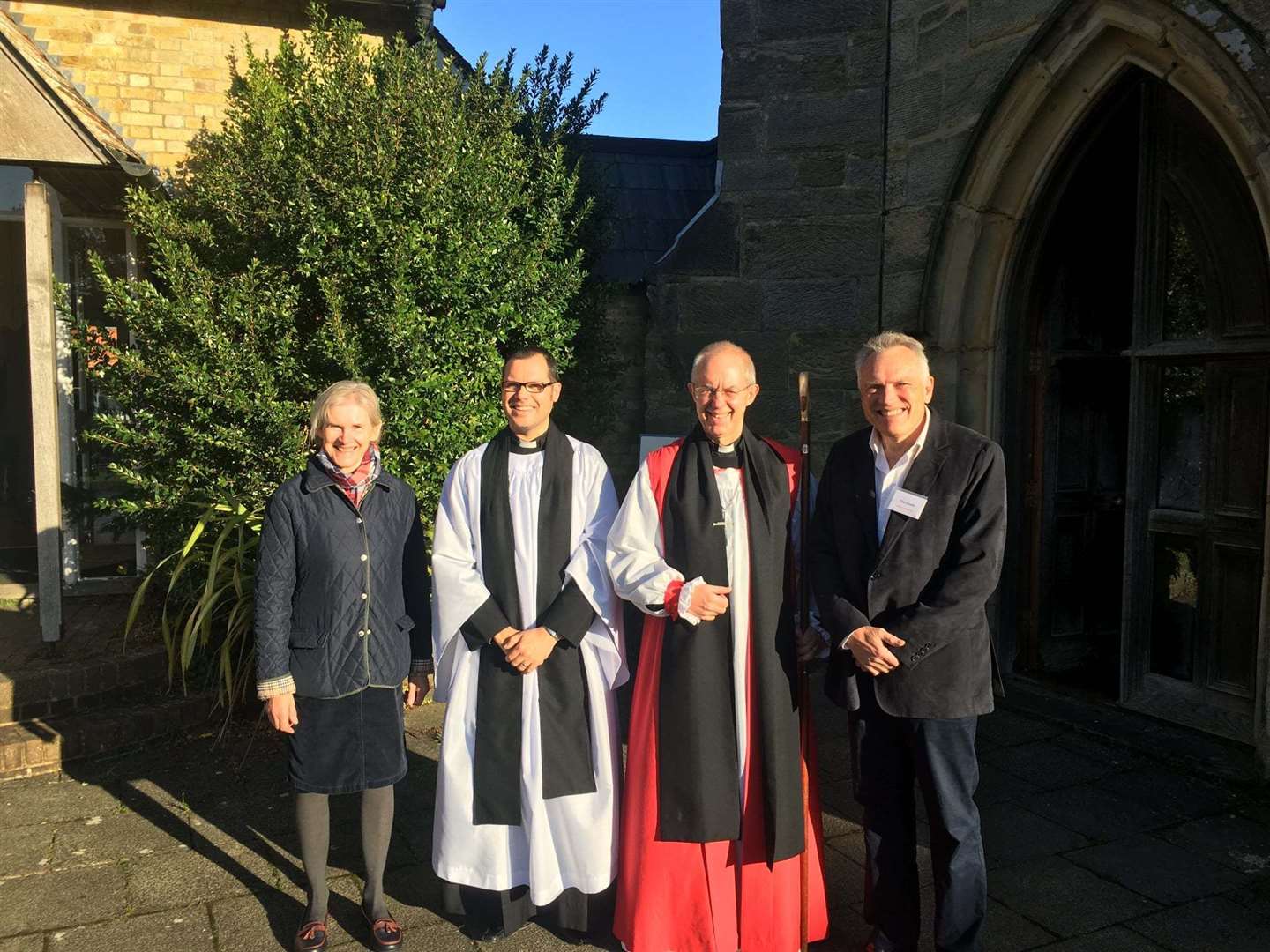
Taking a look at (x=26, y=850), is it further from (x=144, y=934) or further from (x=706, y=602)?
(x=706, y=602)

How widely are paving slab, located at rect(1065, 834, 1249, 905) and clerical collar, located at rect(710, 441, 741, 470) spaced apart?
2.01 meters

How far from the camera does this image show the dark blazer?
2.92m

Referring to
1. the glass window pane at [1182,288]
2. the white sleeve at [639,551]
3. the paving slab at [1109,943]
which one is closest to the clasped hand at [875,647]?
the white sleeve at [639,551]

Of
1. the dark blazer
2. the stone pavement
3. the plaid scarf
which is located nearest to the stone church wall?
the stone pavement

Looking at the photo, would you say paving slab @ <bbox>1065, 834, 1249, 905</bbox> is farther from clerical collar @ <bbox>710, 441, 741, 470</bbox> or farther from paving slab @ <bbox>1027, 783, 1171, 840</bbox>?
clerical collar @ <bbox>710, 441, 741, 470</bbox>

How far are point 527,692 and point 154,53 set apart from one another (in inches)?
227

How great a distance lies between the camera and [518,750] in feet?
→ 10.8

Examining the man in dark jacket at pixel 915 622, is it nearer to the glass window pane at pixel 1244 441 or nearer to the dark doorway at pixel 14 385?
the glass window pane at pixel 1244 441

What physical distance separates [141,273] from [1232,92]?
21.1ft

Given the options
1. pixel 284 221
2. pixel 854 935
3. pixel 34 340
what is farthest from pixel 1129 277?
pixel 34 340

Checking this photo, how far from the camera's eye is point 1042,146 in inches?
206

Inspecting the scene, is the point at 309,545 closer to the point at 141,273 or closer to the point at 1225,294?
the point at 1225,294

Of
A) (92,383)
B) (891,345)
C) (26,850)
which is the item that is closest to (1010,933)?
(891,345)

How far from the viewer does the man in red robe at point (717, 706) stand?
3100 mm
